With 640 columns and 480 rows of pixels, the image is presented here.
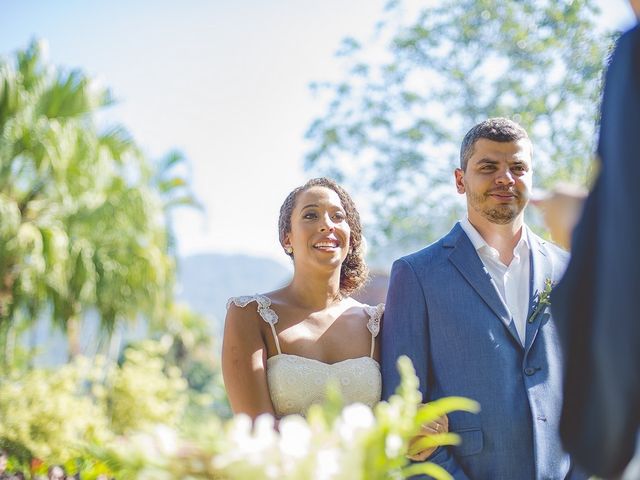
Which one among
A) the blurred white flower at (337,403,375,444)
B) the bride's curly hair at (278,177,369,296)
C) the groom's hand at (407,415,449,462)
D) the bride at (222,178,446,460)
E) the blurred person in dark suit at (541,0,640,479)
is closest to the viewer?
the blurred person in dark suit at (541,0,640,479)

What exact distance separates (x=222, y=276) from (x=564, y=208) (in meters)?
133

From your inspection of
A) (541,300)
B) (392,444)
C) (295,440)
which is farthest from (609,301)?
(541,300)

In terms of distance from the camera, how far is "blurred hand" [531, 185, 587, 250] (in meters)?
1.62

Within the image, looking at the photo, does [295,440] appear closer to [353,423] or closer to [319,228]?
[353,423]

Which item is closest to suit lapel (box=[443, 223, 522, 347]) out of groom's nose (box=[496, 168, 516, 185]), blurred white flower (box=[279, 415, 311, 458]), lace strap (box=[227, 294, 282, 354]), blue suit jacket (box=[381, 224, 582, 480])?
blue suit jacket (box=[381, 224, 582, 480])

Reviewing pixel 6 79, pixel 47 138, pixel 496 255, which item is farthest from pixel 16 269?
pixel 496 255

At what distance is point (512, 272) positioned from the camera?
11.6 feet

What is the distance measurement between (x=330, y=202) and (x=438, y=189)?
13128 mm

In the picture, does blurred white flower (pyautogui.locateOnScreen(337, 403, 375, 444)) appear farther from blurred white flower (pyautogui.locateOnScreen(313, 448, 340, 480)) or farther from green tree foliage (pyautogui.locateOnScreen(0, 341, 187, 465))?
green tree foliage (pyautogui.locateOnScreen(0, 341, 187, 465))

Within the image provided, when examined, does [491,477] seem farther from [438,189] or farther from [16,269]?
[438,189]

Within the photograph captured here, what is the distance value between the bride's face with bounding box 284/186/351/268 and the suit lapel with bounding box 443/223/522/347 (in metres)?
0.56

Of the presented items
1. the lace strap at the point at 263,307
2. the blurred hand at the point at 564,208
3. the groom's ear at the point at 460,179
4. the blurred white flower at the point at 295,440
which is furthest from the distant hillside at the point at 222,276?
the blurred white flower at the point at 295,440

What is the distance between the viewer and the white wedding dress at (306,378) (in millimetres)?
3557

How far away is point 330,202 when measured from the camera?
393cm
